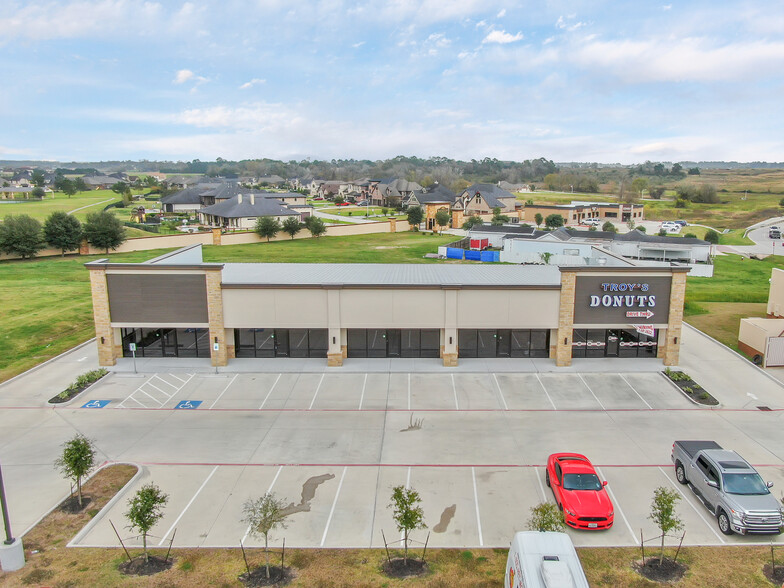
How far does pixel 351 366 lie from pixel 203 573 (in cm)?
1728

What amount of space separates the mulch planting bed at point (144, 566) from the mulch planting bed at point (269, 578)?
2.27 meters

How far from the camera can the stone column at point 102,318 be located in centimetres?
3125

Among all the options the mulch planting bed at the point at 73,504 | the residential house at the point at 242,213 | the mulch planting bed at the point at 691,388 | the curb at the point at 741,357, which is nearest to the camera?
the mulch planting bed at the point at 73,504

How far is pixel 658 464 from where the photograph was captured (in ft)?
69.6

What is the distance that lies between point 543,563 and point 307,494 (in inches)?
359

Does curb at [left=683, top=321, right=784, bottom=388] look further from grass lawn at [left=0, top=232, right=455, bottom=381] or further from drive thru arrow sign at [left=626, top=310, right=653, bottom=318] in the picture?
grass lawn at [left=0, top=232, right=455, bottom=381]

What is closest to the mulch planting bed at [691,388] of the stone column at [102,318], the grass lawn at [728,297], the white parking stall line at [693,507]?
the white parking stall line at [693,507]

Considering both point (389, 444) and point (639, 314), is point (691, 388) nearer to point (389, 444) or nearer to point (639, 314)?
point (639, 314)

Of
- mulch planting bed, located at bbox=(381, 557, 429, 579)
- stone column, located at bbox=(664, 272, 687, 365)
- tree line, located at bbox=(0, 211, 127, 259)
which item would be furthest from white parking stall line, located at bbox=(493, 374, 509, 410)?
tree line, located at bbox=(0, 211, 127, 259)

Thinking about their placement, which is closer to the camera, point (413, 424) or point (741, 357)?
point (413, 424)

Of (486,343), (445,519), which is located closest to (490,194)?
(486,343)

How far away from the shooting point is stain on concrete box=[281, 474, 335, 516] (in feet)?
59.4

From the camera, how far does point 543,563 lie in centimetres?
1255

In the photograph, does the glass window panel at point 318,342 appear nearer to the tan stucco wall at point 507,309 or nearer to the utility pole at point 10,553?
the tan stucco wall at point 507,309
